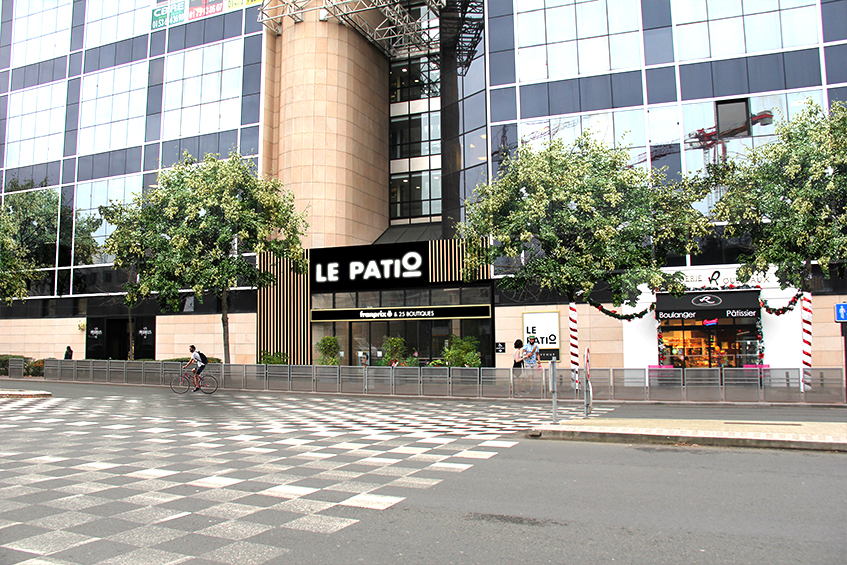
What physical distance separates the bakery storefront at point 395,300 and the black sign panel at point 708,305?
788 cm

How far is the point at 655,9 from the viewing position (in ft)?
94.9

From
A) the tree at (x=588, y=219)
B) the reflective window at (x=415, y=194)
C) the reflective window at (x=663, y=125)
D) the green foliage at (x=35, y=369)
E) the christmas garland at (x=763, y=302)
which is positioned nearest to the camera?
the tree at (x=588, y=219)

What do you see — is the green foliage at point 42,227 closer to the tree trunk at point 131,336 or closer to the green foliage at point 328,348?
the tree trunk at point 131,336

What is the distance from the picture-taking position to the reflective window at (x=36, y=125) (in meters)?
41.3

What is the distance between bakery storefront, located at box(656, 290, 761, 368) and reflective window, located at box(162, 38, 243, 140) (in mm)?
25597

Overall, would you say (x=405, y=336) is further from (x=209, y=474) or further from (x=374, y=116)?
(x=209, y=474)

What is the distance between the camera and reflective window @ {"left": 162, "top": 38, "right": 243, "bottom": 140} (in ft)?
118

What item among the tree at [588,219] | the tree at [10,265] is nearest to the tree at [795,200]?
the tree at [588,219]

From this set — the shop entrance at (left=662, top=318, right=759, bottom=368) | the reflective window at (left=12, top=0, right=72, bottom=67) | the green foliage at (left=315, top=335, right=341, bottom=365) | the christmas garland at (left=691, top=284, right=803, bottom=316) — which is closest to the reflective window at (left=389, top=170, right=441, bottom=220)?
the green foliage at (left=315, top=335, right=341, bottom=365)

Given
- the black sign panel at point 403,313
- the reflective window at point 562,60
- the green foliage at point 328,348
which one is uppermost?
the reflective window at point 562,60

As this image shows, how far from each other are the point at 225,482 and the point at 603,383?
1504 cm

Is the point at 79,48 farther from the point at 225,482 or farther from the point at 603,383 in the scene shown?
the point at 225,482

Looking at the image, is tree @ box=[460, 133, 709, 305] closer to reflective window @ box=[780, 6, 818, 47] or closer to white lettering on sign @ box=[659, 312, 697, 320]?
white lettering on sign @ box=[659, 312, 697, 320]

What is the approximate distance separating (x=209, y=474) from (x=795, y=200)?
19.6 m
